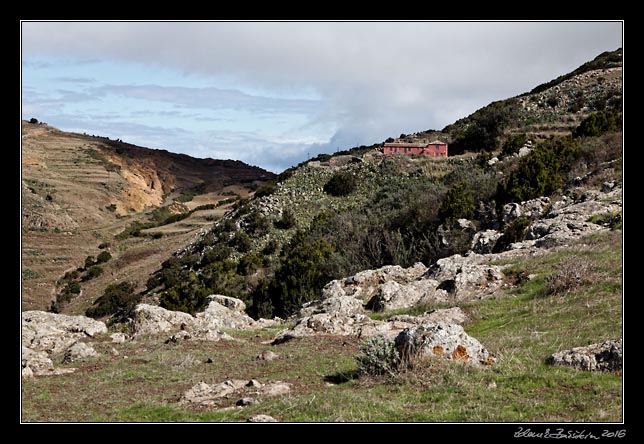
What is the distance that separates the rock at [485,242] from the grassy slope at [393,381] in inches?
316

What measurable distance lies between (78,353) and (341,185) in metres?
35.4

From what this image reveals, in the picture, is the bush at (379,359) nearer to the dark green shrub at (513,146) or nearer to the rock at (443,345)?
the rock at (443,345)

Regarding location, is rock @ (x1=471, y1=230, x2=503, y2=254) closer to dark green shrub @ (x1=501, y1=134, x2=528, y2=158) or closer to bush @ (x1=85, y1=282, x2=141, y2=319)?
bush @ (x1=85, y1=282, x2=141, y2=319)

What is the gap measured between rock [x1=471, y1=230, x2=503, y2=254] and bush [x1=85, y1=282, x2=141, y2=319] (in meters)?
19.8

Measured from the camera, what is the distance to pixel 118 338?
562 inches

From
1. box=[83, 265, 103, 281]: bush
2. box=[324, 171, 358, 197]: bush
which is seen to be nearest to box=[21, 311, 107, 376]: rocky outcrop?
box=[83, 265, 103, 281]: bush

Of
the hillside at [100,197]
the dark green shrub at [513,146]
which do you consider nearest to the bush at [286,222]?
the hillside at [100,197]

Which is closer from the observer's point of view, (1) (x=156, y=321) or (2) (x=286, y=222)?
(1) (x=156, y=321)

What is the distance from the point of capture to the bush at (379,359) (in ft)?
29.0

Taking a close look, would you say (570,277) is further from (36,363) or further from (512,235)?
(36,363)

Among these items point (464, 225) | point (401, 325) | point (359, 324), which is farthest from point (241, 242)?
point (401, 325)

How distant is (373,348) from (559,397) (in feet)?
9.30

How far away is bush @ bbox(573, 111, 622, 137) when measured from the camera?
112ft

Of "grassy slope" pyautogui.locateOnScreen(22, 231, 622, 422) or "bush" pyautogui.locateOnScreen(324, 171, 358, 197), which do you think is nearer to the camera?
"grassy slope" pyautogui.locateOnScreen(22, 231, 622, 422)
